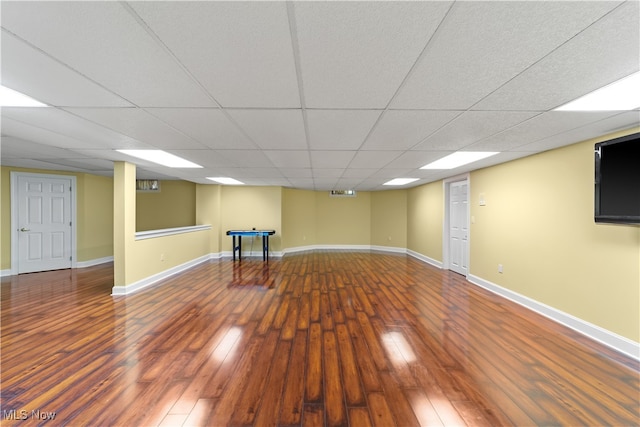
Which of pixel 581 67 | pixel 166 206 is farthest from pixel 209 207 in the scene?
pixel 581 67

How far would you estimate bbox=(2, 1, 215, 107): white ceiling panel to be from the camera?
3.71ft

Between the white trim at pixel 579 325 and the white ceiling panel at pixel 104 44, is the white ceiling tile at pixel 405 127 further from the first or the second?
the white trim at pixel 579 325

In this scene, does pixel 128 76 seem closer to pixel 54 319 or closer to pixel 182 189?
pixel 54 319

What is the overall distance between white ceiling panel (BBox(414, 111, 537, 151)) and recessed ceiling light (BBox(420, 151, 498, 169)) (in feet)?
1.50

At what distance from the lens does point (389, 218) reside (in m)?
9.03

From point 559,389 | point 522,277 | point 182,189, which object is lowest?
point 559,389

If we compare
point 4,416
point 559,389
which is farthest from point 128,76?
point 559,389

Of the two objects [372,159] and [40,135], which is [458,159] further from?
[40,135]

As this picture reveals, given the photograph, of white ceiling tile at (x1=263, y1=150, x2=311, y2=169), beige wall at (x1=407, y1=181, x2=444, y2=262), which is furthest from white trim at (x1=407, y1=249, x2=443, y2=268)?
white ceiling tile at (x1=263, y1=150, x2=311, y2=169)

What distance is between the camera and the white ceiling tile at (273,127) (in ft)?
7.32

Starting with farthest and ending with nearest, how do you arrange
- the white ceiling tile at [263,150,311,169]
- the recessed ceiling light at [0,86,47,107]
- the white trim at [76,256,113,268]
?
the white trim at [76,256,113,268]
the white ceiling tile at [263,150,311,169]
the recessed ceiling light at [0,86,47,107]

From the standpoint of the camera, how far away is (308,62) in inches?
58.4

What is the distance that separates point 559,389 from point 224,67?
10.8ft

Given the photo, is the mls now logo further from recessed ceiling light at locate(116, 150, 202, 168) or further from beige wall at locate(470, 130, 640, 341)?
beige wall at locate(470, 130, 640, 341)
